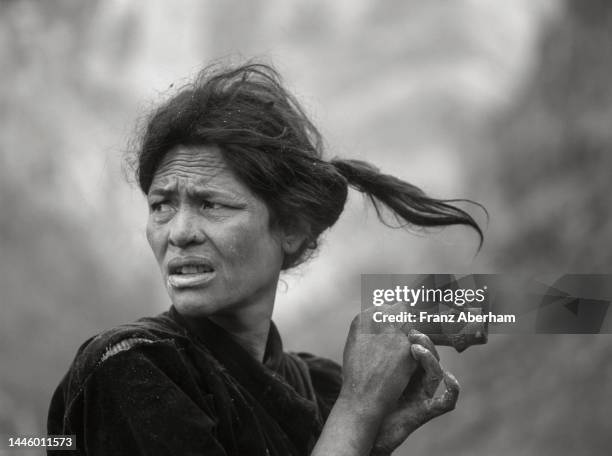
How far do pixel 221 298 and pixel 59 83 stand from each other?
4721mm

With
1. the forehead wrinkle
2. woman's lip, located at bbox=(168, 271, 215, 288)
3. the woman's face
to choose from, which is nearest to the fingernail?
the woman's face

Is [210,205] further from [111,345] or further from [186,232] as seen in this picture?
[111,345]

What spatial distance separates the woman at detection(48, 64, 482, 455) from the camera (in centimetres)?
190

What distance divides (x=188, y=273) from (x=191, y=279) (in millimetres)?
32

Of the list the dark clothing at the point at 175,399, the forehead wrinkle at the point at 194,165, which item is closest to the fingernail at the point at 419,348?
the dark clothing at the point at 175,399

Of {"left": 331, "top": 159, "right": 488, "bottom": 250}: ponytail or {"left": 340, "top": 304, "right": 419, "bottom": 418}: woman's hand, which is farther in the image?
{"left": 331, "top": 159, "right": 488, "bottom": 250}: ponytail

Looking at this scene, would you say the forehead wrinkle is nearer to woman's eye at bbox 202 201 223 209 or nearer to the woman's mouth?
woman's eye at bbox 202 201 223 209

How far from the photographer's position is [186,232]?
7.26 feet

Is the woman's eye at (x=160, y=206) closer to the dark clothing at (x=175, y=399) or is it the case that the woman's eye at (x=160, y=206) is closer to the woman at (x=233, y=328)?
the woman at (x=233, y=328)

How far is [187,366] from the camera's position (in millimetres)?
2033

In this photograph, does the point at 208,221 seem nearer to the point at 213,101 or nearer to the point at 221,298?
the point at 221,298

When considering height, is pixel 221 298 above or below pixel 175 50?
below

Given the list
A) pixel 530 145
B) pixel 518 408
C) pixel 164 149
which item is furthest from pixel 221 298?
pixel 530 145

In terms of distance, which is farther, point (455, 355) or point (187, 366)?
point (455, 355)
